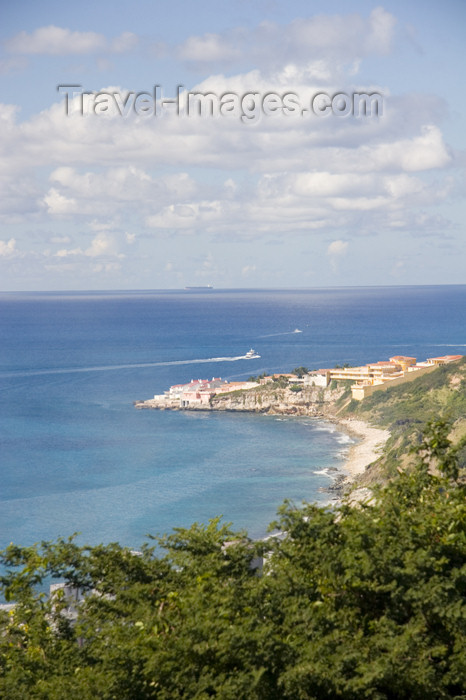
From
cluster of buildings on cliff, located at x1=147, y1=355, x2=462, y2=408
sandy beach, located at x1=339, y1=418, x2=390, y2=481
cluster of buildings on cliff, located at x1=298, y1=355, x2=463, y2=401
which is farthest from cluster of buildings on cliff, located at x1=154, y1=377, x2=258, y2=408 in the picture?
sandy beach, located at x1=339, y1=418, x2=390, y2=481

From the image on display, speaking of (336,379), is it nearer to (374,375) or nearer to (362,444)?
(374,375)

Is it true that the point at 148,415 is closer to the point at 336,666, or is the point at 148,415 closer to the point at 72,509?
the point at 72,509

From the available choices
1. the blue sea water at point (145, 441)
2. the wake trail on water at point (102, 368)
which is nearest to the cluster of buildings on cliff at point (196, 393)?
the blue sea water at point (145, 441)

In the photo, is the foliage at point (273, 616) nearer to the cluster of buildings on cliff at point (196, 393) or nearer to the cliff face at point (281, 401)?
the cliff face at point (281, 401)

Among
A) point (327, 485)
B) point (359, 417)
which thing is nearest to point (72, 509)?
point (327, 485)

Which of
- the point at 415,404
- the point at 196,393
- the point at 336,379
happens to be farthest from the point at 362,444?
the point at 196,393

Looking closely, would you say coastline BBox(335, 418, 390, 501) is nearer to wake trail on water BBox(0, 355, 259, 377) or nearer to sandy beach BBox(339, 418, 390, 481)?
sandy beach BBox(339, 418, 390, 481)
